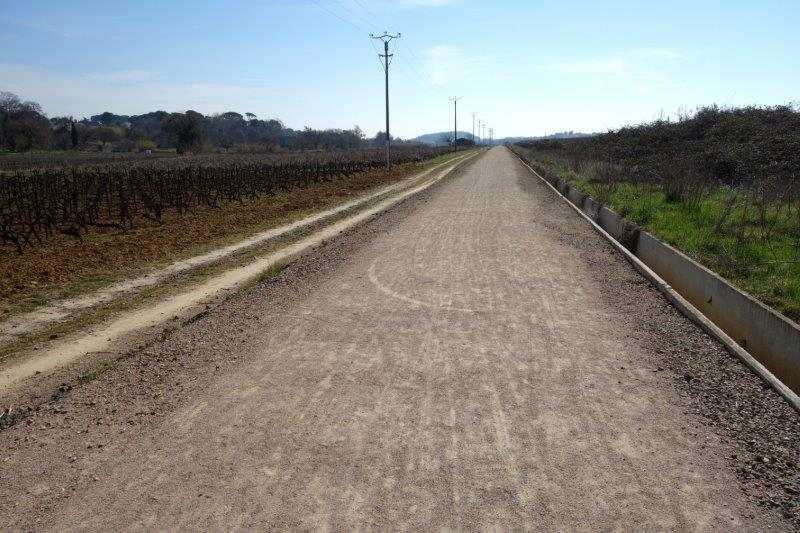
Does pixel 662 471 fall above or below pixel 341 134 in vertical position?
below

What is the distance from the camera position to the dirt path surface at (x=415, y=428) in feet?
11.2

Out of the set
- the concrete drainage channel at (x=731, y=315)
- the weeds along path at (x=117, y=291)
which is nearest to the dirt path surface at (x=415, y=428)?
the concrete drainage channel at (x=731, y=315)

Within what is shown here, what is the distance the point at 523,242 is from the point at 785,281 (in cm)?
Answer: 577

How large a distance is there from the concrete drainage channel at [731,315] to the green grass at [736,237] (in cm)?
33

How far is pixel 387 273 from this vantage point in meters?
9.70

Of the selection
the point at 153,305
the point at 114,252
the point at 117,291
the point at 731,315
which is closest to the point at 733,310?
the point at 731,315

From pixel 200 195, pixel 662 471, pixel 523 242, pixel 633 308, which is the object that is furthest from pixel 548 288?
pixel 200 195

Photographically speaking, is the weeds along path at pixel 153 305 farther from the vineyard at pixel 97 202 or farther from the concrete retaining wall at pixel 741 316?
the concrete retaining wall at pixel 741 316

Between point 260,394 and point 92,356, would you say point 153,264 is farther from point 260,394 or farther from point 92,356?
point 260,394

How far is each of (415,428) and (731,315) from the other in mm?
4652

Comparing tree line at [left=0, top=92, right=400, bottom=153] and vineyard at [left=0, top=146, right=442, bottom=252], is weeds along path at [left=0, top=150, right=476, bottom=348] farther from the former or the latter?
tree line at [left=0, top=92, right=400, bottom=153]

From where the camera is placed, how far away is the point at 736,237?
9.95m

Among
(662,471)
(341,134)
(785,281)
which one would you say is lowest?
(662,471)

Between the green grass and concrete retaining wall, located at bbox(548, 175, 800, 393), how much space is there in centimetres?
32
